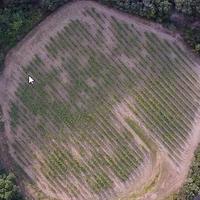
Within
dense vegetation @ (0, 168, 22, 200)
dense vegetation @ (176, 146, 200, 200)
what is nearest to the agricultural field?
dense vegetation @ (176, 146, 200, 200)

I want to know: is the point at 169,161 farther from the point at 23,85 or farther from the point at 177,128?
the point at 23,85

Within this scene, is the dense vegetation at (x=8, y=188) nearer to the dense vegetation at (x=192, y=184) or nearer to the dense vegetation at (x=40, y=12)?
the dense vegetation at (x=40, y=12)

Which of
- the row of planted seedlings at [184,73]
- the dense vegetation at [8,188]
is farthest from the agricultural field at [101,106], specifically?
the dense vegetation at [8,188]

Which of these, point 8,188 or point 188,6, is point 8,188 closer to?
point 8,188

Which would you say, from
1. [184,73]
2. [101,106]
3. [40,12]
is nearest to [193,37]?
[184,73]

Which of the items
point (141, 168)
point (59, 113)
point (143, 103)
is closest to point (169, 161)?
point (141, 168)
